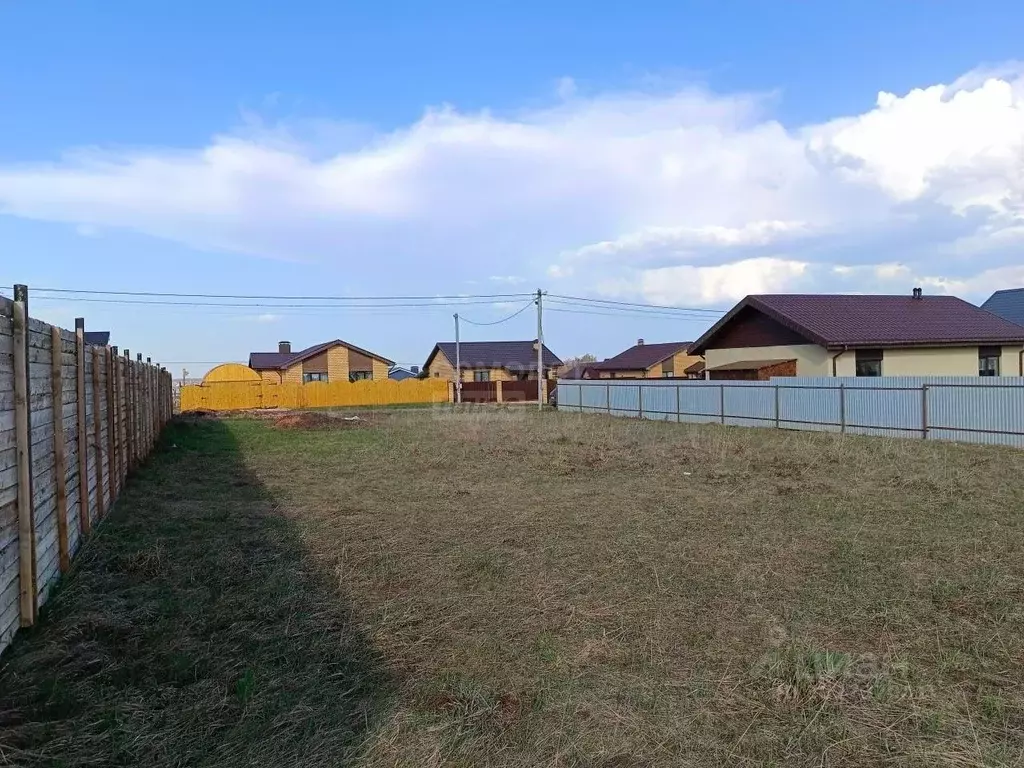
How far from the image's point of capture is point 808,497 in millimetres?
8992

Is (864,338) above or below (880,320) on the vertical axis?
below

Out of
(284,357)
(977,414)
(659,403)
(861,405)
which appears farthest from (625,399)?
(284,357)

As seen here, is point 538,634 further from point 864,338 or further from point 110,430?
point 864,338

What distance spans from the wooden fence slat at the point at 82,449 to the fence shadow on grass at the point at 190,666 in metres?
0.26

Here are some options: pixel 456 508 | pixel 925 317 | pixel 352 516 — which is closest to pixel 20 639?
pixel 352 516

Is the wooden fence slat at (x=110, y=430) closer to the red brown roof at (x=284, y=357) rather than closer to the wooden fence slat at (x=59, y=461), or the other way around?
the wooden fence slat at (x=59, y=461)

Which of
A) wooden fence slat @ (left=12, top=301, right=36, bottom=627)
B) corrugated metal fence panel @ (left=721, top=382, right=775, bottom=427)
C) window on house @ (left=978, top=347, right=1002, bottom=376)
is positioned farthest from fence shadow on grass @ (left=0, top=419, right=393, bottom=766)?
window on house @ (left=978, top=347, right=1002, bottom=376)

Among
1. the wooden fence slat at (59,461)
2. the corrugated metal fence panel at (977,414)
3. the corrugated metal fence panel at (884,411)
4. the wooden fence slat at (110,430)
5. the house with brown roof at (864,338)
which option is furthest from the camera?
the house with brown roof at (864,338)

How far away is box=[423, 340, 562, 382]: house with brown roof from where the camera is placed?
54.5 meters

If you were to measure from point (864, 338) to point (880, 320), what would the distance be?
7.48 ft

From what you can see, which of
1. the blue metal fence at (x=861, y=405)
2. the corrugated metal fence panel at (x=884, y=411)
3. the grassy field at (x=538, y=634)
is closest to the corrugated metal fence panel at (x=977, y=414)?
the blue metal fence at (x=861, y=405)

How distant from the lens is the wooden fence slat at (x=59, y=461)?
16.5 feet

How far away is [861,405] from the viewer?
17281 mm

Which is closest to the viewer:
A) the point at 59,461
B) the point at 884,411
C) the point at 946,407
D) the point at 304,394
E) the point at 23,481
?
the point at 23,481
